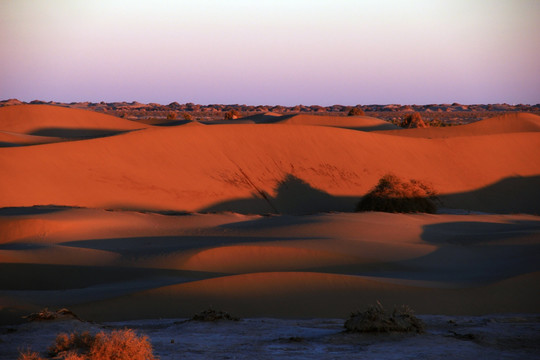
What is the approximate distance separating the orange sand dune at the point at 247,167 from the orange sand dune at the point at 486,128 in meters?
3.63

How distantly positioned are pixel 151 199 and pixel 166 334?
1749cm

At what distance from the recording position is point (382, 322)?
26.8ft

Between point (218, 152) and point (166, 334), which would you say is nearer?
point (166, 334)

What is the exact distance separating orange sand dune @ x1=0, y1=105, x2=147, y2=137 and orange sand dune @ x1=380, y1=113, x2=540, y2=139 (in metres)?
17.1

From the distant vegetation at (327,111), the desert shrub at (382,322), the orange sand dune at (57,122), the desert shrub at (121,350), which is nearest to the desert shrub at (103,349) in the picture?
the desert shrub at (121,350)

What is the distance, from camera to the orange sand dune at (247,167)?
82.7 ft

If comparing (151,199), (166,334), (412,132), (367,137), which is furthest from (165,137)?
(166,334)

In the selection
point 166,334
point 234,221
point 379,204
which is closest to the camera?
point 166,334

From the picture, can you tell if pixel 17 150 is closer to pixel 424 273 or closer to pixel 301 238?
pixel 301 238

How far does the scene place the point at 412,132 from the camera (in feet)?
136

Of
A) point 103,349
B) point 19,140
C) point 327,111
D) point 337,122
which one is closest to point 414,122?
point 337,122

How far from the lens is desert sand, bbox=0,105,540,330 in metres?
10.7

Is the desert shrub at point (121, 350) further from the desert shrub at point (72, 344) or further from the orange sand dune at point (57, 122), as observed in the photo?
the orange sand dune at point (57, 122)

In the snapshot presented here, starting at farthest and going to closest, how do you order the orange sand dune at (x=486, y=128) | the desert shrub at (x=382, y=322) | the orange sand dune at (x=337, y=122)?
the orange sand dune at (x=337, y=122), the orange sand dune at (x=486, y=128), the desert shrub at (x=382, y=322)
